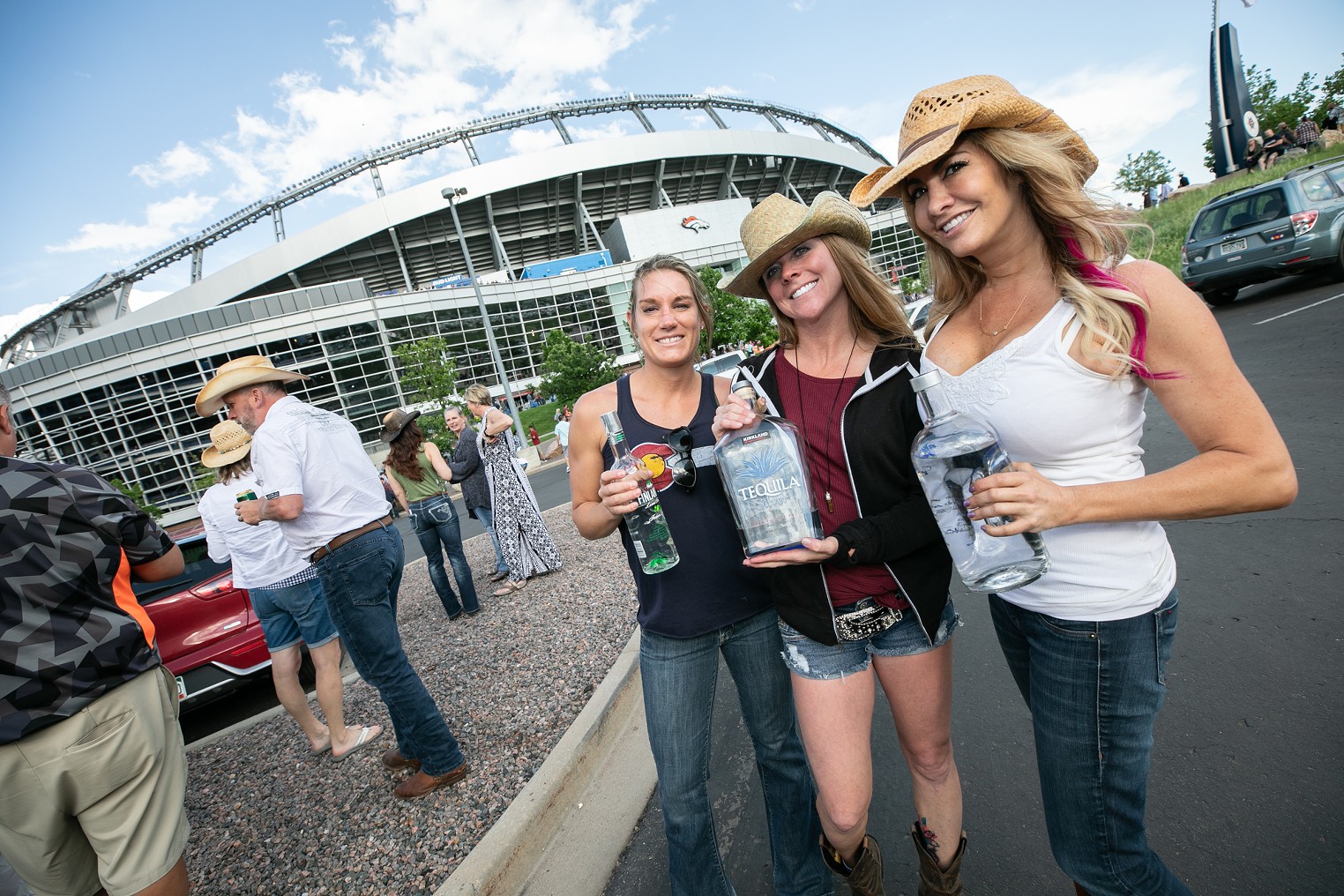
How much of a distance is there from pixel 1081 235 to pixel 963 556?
2.59 ft

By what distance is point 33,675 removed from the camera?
1865 mm

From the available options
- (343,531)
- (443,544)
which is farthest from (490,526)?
(343,531)

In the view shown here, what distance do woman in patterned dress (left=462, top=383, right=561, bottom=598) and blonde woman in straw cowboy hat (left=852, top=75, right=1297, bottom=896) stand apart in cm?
524

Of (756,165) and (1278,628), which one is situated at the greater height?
(756,165)

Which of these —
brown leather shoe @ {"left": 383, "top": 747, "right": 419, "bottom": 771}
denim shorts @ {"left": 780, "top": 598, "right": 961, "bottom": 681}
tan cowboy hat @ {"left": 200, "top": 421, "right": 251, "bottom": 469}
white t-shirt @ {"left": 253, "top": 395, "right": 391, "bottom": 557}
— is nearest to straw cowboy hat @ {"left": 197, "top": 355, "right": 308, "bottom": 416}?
white t-shirt @ {"left": 253, "top": 395, "right": 391, "bottom": 557}

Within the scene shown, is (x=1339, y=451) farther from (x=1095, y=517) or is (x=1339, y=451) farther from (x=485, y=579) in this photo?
(x=485, y=579)

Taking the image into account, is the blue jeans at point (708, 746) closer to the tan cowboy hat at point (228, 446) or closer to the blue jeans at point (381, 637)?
the blue jeans at point (381, 637)

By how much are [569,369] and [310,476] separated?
27318 mm

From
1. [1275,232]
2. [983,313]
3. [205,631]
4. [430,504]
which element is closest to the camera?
[983,313]

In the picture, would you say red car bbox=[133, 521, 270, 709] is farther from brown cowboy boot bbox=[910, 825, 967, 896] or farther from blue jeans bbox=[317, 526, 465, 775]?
brown cowboy boot bbox=[910, 825, 967, 896]

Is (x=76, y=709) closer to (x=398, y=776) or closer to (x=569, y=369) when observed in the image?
(x=398, y=776)

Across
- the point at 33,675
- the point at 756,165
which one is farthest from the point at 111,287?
the point at 33,675

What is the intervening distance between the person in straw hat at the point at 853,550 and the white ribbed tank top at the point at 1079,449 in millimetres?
300

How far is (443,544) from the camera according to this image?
19.6 feet
